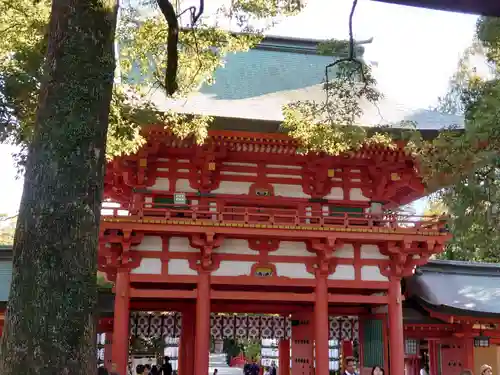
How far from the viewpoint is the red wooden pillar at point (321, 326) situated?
12.5 m

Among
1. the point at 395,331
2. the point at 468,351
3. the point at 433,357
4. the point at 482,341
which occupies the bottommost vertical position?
the point at 433,357

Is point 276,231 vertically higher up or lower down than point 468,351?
higher up

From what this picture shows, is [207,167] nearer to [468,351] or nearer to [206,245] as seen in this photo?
[206,245]

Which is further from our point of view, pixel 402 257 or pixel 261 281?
pixel 402 257

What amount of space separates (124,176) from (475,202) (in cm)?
783

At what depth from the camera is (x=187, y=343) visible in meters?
15.0

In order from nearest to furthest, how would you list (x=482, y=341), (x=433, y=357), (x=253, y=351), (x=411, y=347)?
(x=482, y=341)
(x=433, y=357)
(x=411, y=347)
(x=253, y=351)

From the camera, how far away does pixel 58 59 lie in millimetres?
4660

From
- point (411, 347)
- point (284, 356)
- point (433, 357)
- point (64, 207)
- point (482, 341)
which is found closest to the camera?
point (64, 207)

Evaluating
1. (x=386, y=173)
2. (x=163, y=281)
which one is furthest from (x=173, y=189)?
(x=386, y=173)

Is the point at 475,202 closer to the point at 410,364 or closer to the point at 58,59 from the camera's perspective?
the point at 58,59

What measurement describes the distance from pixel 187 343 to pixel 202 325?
3.10 meters

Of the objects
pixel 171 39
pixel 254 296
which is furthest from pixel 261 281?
pixel 171 39

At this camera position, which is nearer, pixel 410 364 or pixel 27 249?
pixel 27 249
